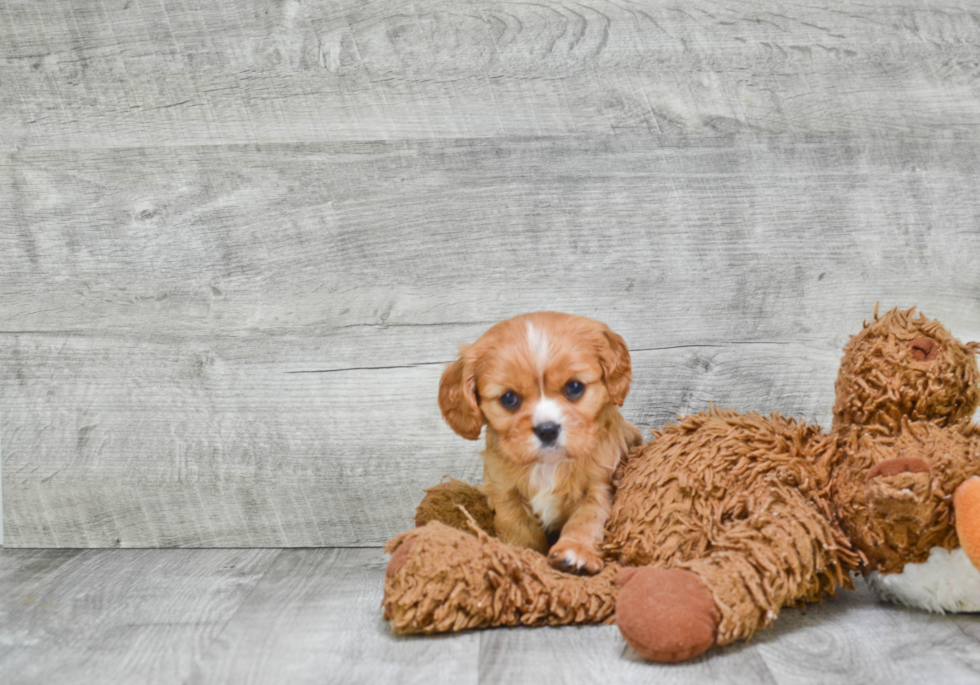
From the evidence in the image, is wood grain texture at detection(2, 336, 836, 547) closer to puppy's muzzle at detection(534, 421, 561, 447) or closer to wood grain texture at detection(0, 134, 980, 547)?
wood grain texture at detection(0, 134, 980, 547)

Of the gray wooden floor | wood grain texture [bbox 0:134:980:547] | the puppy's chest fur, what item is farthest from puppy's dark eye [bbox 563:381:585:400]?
wood grain texture [bbox 0:134:980:547]

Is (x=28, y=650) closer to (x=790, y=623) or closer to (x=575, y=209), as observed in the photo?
(x=790, y=623)

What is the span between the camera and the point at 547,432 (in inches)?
50.6

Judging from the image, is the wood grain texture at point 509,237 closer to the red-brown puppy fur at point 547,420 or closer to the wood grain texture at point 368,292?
the wood grain texture at point 368,292

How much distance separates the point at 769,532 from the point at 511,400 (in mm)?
419

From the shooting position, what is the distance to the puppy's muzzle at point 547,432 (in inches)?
50.5

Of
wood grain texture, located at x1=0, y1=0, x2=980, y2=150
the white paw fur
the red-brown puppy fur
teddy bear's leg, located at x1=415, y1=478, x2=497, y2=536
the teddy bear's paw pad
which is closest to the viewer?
the teddy bear's paw pad

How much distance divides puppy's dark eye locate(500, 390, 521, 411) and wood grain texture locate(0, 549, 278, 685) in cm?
57

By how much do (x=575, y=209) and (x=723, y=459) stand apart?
2.26 ft

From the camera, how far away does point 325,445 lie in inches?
74.2

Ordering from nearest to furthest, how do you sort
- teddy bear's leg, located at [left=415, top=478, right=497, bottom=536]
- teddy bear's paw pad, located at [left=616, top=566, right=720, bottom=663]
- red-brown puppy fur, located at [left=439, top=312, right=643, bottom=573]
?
teddy bear's paw pad, located at [left=616, top=566, right=720, bottom=663] → red-brown puppy fur, located at [left=439, top=312, right=643, bottom=573] → teddy bear's leg, located at [left=415, top=478, right=497, bottom=536]

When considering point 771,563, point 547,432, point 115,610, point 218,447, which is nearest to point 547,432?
point 547,432

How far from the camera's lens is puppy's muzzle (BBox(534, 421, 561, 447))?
1.28m

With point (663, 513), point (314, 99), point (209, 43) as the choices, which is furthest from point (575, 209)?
point (209, 43)
